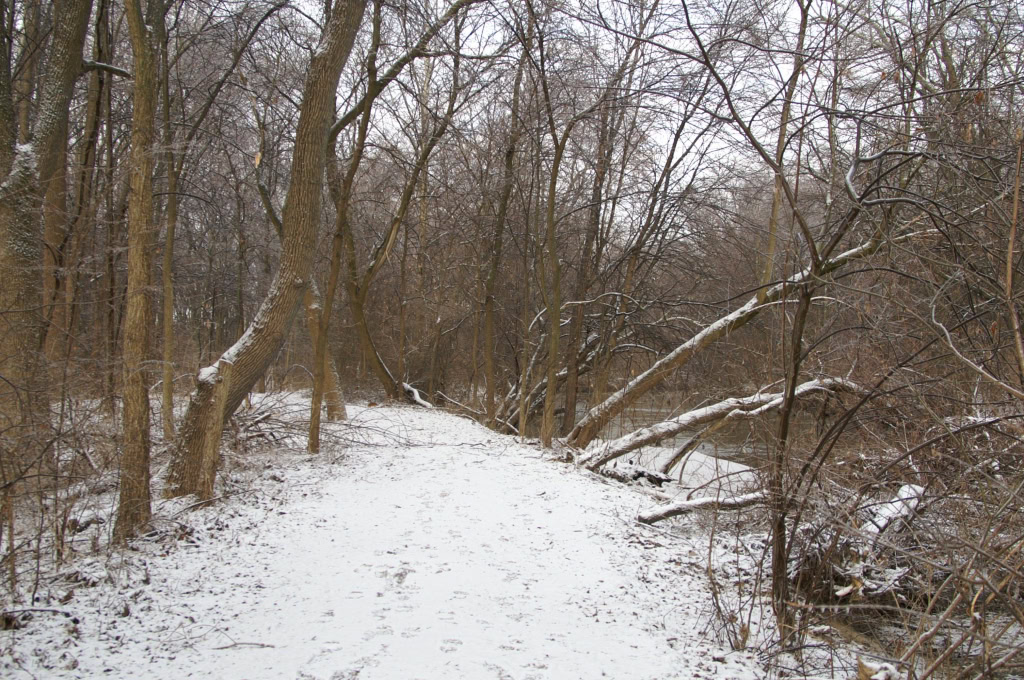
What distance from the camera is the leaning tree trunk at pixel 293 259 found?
588 cm

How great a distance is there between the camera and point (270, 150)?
1155 centimetres

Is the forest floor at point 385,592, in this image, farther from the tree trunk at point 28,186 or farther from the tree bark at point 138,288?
the tree trunk at point 28,186

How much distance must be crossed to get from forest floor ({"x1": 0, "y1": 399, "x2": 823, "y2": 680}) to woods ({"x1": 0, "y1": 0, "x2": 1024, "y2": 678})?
0.44 meters

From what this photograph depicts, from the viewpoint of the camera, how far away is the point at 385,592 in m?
4.26

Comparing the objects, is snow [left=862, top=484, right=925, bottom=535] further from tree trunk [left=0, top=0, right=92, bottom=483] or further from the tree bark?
tree trunk [left=0, top=0, right=92, bottom=483]

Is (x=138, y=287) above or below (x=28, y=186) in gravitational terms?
below

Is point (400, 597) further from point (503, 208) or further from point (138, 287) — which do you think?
point (503, 208)

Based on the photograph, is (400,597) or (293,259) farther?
(293,259)

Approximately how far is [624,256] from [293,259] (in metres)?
6.76

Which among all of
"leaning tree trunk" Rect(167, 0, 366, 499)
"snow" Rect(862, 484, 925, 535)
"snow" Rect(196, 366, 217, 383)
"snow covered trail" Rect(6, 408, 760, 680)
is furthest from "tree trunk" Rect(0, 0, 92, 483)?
"snow" Rect(862, 484, 925, 535)

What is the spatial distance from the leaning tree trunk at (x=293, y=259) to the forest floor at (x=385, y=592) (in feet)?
2.24

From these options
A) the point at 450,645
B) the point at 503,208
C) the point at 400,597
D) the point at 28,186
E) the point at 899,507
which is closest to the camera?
the point at 450,645

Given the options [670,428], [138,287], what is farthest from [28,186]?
[670,428]

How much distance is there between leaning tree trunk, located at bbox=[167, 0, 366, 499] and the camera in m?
5.88
